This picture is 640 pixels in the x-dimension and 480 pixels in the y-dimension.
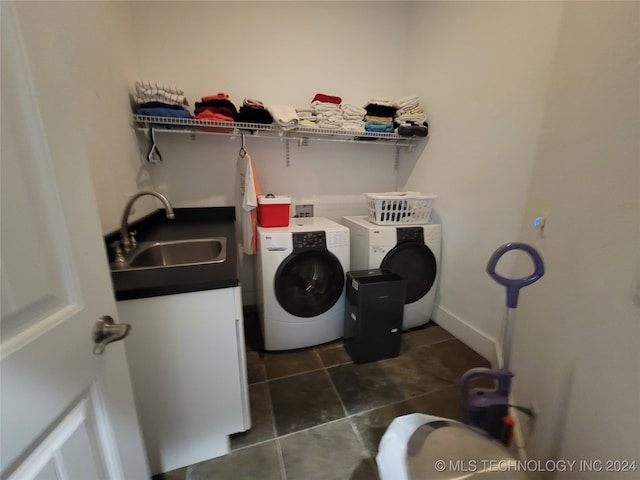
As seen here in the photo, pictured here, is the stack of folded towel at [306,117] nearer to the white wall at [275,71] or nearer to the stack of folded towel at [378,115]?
the white wall at [275,71]

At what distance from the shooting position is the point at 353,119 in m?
2.24

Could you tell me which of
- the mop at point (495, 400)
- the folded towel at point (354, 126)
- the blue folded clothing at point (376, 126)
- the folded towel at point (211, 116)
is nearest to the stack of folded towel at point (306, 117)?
the folded towel at point (354, 126)

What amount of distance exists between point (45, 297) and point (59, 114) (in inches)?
13.8

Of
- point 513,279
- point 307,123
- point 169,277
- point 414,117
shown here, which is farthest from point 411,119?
point 169,277

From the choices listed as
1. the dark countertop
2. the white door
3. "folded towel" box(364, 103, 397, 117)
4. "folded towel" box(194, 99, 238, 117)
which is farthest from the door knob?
"folded towel" box(364, 103, 397, 117)

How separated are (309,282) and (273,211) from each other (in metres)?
0.58

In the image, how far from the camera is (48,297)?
48cm

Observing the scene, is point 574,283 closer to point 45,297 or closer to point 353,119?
point 45,297

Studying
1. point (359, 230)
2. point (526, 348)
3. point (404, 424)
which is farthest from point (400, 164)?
point (404, 424)

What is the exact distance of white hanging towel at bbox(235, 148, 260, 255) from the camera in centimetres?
177

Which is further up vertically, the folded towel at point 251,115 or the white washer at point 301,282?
the folded towel at point 251,115

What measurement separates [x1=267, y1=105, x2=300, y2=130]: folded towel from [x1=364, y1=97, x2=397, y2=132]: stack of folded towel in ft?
2.11

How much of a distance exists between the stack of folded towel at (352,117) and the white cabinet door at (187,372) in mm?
1733

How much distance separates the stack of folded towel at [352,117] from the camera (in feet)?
7.28
